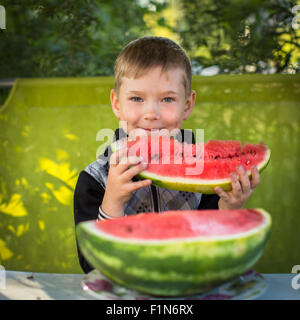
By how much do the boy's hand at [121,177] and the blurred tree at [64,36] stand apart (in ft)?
4.42

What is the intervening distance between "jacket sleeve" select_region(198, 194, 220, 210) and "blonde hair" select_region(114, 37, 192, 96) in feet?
1.41

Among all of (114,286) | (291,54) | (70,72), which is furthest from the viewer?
(70,72)

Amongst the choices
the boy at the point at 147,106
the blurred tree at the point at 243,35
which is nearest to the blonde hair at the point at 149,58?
the boy at the point at 147,106

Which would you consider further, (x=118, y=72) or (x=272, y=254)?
(x=272, y=254)

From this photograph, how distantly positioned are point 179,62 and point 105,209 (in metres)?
0.61

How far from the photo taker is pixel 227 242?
0.71 m

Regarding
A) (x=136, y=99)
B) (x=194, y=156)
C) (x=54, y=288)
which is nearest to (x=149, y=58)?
(x=136, y=99)

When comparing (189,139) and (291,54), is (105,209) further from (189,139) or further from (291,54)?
(291,54)

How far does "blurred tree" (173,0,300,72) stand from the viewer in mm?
2217

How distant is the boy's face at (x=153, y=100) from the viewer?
48.0 inches

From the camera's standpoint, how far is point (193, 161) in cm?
104

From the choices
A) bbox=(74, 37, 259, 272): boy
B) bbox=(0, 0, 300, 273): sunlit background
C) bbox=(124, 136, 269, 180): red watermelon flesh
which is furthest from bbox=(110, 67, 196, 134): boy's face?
bbox=(0, 0, 300, 273): sunlit background

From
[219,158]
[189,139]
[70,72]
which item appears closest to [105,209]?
[219,158]

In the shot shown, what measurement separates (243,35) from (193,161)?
1496mm
